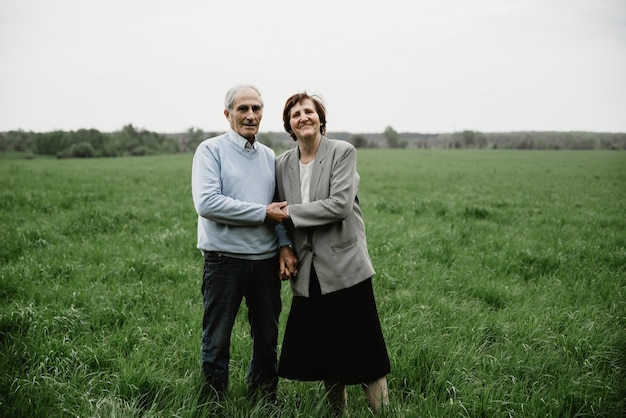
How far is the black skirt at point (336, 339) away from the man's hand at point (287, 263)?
160 mm

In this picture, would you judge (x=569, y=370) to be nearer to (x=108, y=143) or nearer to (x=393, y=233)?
(x=393, y=233)

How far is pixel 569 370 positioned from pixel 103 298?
17.0 feet

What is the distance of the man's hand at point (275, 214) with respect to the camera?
318 cm

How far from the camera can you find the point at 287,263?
3.35m

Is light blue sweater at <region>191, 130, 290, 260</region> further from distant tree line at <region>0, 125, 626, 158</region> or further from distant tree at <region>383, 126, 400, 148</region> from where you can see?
distant tree at <region>383, 126, 400, 148</region>

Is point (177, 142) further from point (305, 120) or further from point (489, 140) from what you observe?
point (305, 120)

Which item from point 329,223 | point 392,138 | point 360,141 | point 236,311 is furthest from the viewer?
point 392,138

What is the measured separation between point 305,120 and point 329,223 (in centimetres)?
81

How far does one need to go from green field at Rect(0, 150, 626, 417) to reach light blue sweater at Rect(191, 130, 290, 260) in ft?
3.91

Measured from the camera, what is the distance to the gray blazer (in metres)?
3.16

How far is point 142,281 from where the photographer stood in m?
6.04

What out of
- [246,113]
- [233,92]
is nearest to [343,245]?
[246,113]

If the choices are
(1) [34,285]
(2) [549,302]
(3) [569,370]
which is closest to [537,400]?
(3) [569,370]

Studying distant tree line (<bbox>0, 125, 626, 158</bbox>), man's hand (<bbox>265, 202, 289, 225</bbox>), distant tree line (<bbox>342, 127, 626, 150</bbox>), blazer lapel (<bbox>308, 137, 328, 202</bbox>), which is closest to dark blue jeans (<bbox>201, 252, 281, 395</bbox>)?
man's hand (<bbox>265, 202, 289, 225</bbox>)
